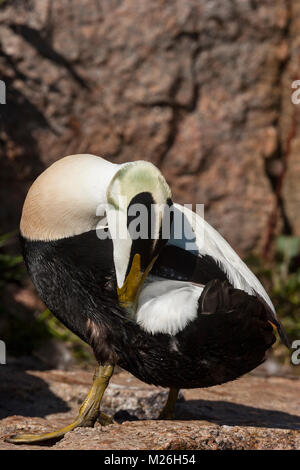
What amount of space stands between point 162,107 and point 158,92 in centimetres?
13

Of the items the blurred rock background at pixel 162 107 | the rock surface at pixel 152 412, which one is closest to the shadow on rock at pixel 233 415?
the rock surface at pixel 152 412

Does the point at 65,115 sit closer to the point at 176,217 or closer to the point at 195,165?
the point at 195,165

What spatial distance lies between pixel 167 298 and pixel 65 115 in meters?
3.24

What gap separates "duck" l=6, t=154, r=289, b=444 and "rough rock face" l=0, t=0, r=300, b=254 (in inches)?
103

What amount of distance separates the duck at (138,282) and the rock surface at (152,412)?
0.87ft

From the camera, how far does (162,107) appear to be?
6.22 meters

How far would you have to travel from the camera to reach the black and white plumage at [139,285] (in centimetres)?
304

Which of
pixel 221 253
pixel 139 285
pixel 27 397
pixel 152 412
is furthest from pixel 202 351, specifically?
pixel 27 397

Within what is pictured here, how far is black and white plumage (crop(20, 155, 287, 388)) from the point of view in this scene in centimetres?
304

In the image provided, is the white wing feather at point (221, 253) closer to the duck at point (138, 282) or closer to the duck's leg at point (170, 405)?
the duck at point (138, 282)

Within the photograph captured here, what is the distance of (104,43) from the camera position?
19.8 feet
